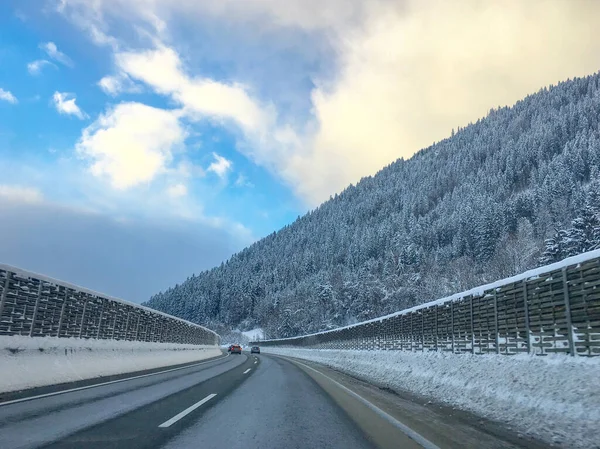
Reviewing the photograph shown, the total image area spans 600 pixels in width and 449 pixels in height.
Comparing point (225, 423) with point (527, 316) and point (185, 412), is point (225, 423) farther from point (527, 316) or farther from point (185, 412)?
point (527, 316)

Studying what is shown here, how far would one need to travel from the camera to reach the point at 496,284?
11.1 meters

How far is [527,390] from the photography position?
7.51m

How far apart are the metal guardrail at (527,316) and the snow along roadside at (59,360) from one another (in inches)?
436

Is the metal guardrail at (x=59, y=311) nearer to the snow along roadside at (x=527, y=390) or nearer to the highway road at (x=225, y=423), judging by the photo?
the highway road at (x=225, y=423)

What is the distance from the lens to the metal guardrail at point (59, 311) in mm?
10570

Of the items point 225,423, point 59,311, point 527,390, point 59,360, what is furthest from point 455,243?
point 225,423

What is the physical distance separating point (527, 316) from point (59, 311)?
1302 cm

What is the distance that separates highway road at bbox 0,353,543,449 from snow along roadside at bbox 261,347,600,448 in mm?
449

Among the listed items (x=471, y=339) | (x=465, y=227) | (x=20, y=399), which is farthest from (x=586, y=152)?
(x=20, y=399)

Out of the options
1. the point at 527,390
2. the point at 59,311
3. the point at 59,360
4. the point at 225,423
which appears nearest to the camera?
the point at 225,423

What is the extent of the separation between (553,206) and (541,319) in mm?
99111

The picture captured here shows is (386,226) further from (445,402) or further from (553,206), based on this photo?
(445,402)

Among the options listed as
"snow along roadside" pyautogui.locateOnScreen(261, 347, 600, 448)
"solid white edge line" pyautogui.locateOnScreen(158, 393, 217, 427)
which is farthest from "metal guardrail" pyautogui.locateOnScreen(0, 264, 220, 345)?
"snow along roadside" pyautogui.locateOnScreen(261, 347, 600, 448)

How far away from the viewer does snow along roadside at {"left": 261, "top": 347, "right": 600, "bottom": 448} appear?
6.02m
